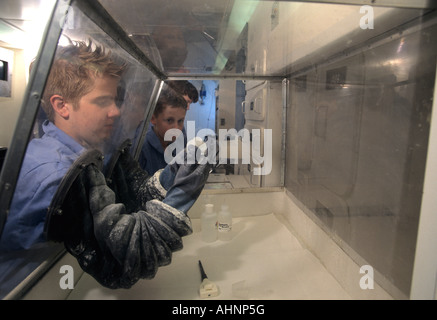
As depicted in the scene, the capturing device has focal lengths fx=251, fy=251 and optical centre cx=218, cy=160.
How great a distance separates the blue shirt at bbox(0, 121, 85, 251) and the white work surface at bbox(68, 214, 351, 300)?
28cm

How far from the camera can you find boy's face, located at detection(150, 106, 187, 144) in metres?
1.76

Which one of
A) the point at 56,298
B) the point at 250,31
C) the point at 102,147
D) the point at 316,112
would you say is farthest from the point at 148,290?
the point at 250,31

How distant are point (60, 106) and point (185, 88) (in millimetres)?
945

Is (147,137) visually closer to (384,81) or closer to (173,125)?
(173,125)

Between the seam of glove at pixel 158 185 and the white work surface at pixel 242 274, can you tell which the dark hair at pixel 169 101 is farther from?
the white work surface at pixel 242 274

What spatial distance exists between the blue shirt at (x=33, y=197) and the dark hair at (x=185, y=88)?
3.37 feet

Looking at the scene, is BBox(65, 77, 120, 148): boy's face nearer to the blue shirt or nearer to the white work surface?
the blue shirt

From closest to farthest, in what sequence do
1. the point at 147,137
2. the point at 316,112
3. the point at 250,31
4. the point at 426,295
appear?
the point at 426,295 < the point at 316,112 < the point at 250,31 < the point at 147,137

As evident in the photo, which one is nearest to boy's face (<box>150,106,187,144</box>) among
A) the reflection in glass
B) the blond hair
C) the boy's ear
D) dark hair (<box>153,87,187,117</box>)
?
dark hair (<box>153,87,187,117</box>)

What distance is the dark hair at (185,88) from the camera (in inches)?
67.0

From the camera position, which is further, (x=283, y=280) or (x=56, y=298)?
(x=283, y=280)

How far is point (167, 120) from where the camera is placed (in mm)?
1791

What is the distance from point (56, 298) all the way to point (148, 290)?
285mm

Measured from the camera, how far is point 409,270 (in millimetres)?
650
